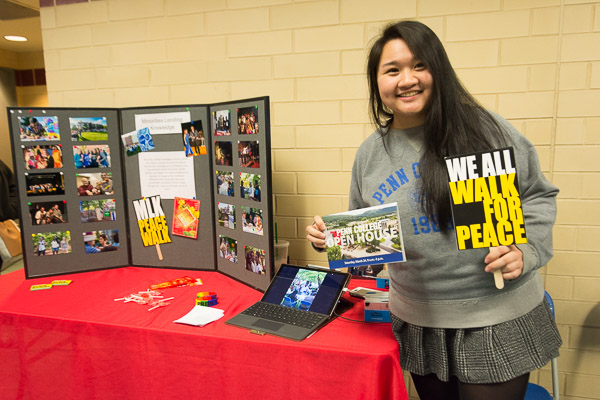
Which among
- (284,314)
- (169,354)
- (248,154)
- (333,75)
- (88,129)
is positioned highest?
(333,75)

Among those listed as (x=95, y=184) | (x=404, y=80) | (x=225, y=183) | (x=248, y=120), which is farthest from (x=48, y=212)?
(x=404, y=80)

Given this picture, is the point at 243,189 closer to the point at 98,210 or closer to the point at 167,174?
the point at 167,174

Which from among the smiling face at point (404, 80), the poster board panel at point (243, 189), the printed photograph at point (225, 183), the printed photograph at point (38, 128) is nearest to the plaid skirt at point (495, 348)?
the smiling face at point (404, 80)

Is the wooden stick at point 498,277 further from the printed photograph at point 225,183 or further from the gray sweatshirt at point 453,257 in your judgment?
the printed photograph at point 225,183

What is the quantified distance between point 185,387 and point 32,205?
1238 mm

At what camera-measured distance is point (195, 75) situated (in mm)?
2352

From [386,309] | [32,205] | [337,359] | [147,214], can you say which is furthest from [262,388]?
[32,205]

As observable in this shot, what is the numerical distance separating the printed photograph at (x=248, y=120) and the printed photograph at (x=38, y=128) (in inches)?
37.6

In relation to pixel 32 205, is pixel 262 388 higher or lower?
lower

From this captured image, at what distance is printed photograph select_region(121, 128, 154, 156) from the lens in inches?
79.2

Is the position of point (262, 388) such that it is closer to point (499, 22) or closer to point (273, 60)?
point (273, 60)

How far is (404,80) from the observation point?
1.14 metres

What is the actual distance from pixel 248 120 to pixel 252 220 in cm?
43

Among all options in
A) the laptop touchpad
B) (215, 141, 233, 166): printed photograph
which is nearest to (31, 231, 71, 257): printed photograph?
(215, 141, 233, 166): printed photograph
